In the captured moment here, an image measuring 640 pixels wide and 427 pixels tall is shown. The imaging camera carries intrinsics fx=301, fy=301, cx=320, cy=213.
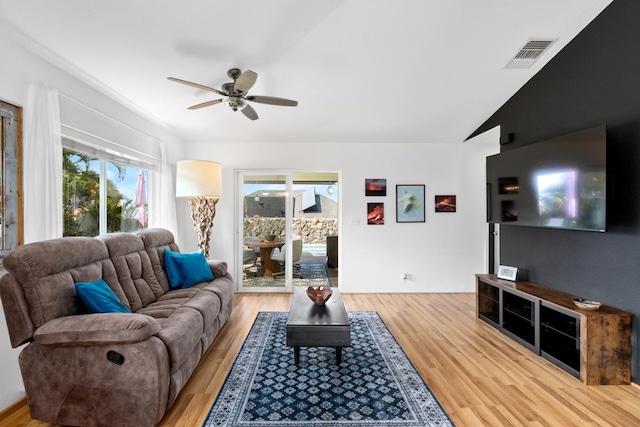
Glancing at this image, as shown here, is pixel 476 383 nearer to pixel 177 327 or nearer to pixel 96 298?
pixel 177 327

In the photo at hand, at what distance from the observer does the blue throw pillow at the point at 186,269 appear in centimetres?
327

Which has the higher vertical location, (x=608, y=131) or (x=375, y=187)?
(x=608, y=131)

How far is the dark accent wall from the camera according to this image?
237 centimetres

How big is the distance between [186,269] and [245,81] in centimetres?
209

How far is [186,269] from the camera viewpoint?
10.8 ft

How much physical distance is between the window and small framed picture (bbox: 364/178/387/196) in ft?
10.6

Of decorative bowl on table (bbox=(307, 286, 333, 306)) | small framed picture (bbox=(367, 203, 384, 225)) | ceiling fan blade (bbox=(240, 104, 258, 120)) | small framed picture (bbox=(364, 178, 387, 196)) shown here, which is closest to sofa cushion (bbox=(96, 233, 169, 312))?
decorative bowl on table (bbox=(307, 286, 333, 306))

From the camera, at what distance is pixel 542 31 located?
2779 millimetres

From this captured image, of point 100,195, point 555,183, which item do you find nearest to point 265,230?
point 100,195

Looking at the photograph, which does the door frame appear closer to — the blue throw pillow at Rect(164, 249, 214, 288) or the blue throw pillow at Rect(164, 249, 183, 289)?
the blue throw pillow at Rect(164, 249, 214, 288)

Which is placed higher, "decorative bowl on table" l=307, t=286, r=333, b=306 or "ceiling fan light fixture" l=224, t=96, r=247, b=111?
"ceiling fan light fixture" l=224, t=96, r=247, b=111

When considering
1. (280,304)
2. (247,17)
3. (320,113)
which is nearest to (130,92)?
(247,17)

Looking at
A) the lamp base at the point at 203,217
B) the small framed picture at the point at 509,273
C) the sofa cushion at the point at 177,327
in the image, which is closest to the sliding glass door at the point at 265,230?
the lamp base at the point at 203,217

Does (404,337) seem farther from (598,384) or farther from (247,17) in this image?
(247,17)
